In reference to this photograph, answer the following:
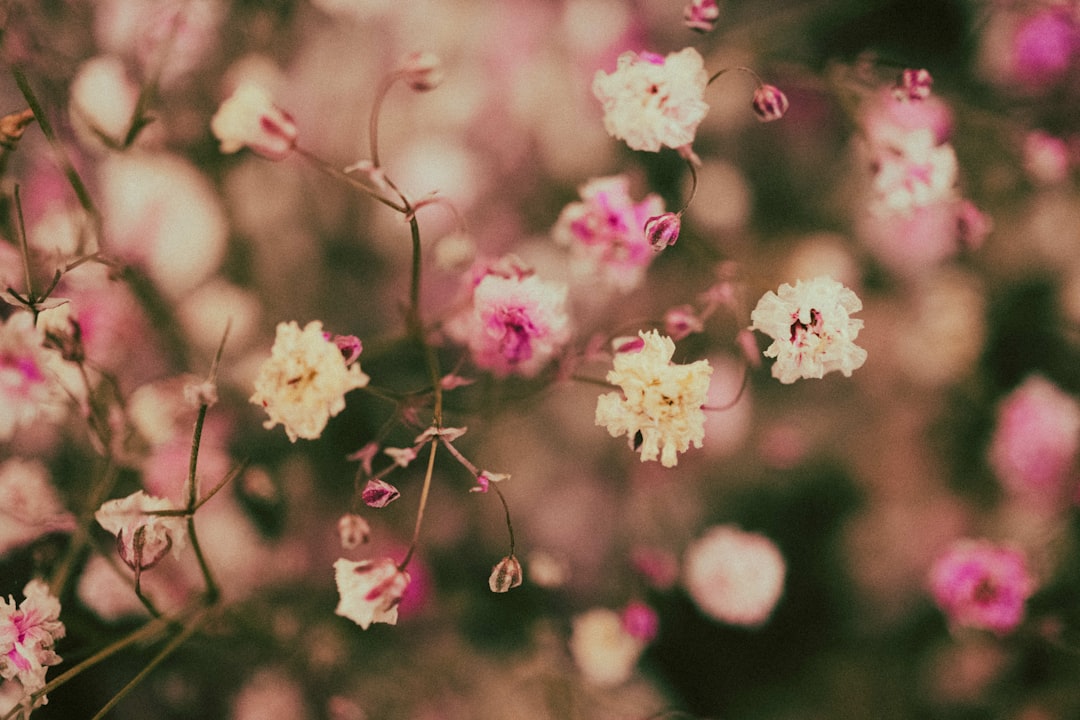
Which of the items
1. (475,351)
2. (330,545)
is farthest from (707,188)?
(330,545)

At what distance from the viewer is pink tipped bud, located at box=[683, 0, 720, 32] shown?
1.32 ft

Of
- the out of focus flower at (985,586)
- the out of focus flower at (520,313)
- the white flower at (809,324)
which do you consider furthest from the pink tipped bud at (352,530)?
the out of focus flower at (985,586)

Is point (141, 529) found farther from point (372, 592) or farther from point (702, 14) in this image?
point (702, 14)

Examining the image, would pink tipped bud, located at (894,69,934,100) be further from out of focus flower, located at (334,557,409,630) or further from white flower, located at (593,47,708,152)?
out of focus flower, located at (334,557,409,630)

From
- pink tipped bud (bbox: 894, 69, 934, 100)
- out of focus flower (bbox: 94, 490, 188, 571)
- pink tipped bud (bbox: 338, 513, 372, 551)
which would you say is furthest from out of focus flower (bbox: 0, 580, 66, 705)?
pink tipped bud (bbox: 894, 69, 934, 100)

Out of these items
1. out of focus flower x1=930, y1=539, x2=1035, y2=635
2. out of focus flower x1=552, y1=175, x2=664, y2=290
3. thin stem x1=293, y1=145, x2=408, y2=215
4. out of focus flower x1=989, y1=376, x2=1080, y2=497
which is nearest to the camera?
thin stem x1=293, y1=145, x2=408, y2=215

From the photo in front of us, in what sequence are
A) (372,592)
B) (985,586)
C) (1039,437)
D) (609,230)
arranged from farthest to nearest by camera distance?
(1039,437) < (985,586) < (609,230) < (372,592)

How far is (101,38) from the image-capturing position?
2.15ft

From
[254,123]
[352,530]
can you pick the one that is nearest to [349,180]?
[254,123]

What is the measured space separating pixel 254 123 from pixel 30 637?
0.31 m

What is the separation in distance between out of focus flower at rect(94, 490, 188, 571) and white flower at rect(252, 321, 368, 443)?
94mm

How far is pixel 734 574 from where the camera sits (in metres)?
0.70

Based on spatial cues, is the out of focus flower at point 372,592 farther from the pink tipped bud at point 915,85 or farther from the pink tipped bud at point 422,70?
the pink tipped bud at point 915,85

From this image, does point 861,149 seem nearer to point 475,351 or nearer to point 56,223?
point 475,351
